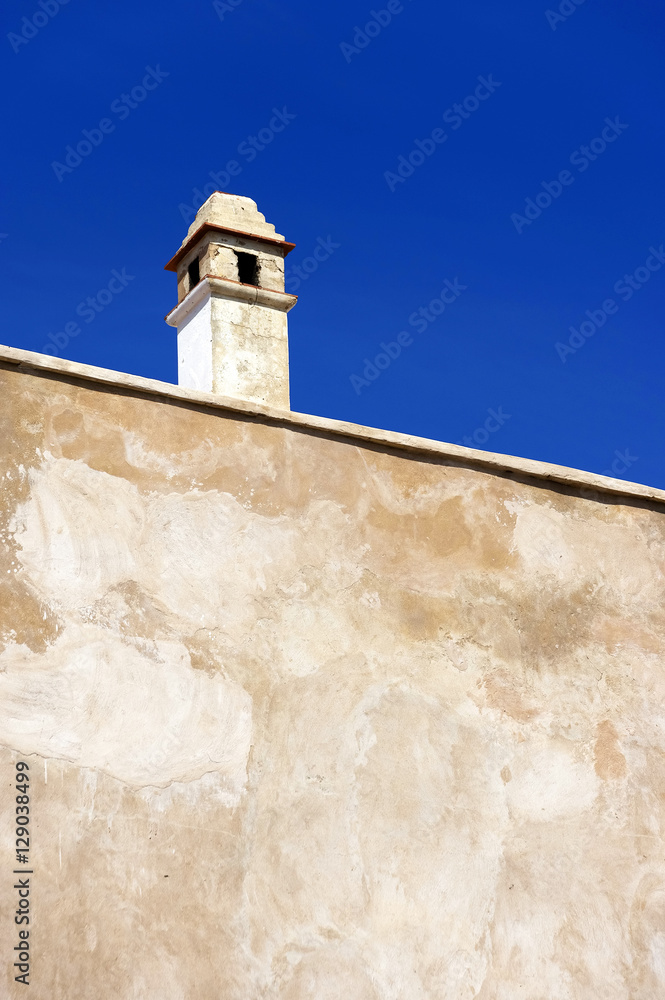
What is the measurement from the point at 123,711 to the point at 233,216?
178 inches

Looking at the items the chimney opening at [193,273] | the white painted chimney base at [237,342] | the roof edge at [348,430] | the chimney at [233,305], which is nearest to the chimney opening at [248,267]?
the chimney at [233,305]

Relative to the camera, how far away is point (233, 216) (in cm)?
775

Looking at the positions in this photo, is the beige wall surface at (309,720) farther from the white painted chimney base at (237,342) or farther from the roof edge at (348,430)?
the white painted chimney base at (237,342)

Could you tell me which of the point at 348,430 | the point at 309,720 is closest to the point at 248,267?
the point at 348,430

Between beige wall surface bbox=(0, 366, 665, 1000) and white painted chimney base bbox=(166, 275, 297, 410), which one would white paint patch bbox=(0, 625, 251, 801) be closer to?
beige wall surface bbox=(0, 366, 665, 1000)

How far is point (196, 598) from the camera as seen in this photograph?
4453 mm

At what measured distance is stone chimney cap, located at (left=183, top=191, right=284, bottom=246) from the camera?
7.66 meters

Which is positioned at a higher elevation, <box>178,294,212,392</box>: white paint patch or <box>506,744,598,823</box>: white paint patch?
<box>178,294,212,392</box>: white paint patch

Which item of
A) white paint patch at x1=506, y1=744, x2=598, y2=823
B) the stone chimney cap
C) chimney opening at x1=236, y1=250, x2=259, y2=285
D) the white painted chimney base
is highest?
the stone chimney cap

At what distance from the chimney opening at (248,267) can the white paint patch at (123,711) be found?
388 cm

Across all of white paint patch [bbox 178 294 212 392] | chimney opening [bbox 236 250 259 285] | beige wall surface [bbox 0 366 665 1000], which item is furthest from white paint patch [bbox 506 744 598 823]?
chimney opening [bbox 236 250 259 285]

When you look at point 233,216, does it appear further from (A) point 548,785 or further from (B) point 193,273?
(A) point 548,785

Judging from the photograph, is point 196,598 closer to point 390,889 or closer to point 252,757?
point 252,757

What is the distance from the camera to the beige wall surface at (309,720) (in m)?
4.03
